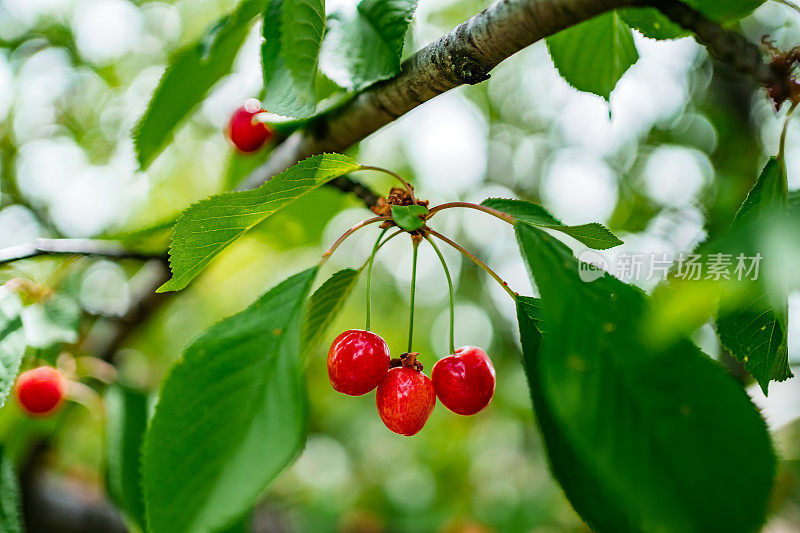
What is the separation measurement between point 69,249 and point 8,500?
2.20 ft

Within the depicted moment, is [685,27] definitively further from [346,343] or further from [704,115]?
[704,115]

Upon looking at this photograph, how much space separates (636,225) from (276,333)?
165 inches

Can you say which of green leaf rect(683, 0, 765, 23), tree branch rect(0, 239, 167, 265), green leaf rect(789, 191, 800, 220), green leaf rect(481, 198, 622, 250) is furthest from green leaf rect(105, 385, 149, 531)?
green leaf rect(683, 0, 765, 23)

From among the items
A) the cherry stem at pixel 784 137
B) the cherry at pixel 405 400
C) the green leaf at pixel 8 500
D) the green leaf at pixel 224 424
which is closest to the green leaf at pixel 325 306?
the cherry at pixel 405 400

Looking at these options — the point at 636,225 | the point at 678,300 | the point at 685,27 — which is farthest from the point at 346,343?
the point at 636,225

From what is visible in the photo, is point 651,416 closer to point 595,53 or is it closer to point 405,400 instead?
point 405,400

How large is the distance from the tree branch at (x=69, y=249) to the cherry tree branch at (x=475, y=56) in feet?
2.01

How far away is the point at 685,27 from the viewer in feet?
2.23

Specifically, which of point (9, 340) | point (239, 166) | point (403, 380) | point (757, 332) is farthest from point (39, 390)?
point (757, 332)

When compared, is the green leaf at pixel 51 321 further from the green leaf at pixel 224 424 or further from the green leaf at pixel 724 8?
the green leaf at pixel 724 8

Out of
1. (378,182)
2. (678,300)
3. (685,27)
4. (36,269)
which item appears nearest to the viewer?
(678,300)

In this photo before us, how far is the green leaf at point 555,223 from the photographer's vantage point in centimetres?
83

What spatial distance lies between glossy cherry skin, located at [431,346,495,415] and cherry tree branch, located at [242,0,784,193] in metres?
0.48

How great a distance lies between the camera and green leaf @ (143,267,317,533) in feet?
1.90
